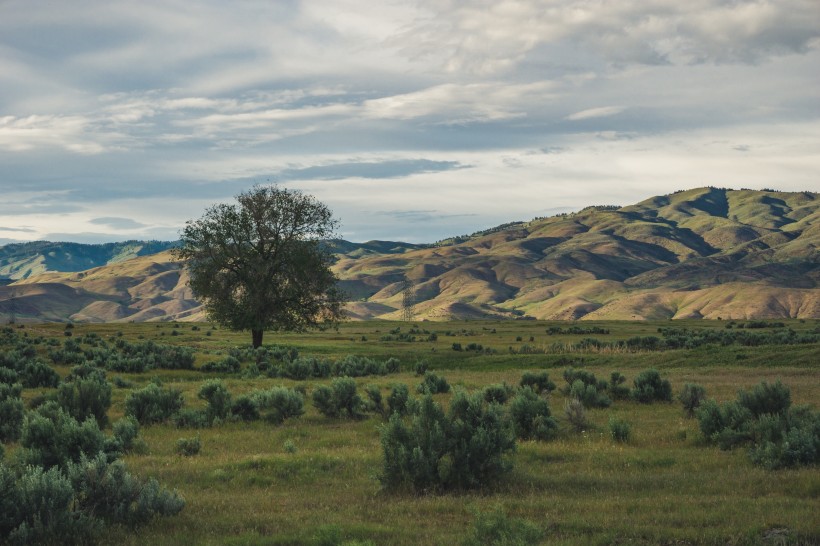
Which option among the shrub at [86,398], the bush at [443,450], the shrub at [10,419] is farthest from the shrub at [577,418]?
the shrub at [10,419]

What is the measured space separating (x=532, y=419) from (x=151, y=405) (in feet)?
38.0

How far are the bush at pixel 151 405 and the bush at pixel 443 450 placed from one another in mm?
10336

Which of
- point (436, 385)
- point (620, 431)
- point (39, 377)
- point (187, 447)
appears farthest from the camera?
point (39, 377)

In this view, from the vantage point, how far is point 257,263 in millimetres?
55219

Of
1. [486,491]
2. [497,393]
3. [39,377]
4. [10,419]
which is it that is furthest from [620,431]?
[39,377]

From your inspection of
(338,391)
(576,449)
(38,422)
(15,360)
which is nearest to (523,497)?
(576,449)

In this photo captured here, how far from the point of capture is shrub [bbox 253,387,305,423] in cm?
2194

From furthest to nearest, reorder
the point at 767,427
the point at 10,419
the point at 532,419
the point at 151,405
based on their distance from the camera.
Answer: the point at 151,405, the point at 532,419, the point at 10,419, the point at 767,427

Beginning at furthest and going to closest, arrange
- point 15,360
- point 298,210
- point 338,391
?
1. point 298,210
2. point 15,360
3. point 338,391

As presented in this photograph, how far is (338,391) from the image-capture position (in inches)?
901

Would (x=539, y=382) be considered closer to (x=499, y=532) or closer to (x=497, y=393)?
(x=497, y=393)

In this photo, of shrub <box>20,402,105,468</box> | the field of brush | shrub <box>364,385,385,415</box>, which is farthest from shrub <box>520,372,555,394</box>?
shrub <box>20,402,105,468</box>

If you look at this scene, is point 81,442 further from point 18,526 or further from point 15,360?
point 15,360

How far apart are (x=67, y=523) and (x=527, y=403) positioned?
12330 mm
